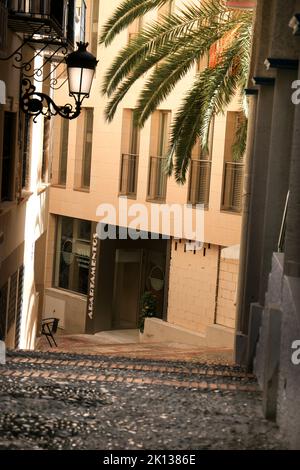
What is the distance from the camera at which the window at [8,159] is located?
673 inches

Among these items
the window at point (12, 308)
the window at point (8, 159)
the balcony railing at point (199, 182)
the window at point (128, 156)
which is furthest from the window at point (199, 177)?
the window at point (8, 159)

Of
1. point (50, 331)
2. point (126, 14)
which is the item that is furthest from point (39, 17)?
point (50, 331)

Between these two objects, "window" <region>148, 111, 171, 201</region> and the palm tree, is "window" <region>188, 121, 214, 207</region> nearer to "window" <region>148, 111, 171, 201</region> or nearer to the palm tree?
"window" <region>148, 111, 171, 201</region>

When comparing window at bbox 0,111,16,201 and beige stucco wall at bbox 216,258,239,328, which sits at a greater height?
window at bbox 0,111,16,201

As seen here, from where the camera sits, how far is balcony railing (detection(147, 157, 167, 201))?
30.5m

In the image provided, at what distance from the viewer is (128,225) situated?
3138 cm

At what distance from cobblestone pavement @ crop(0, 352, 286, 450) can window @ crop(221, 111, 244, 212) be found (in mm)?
16697

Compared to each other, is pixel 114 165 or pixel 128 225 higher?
pixel 114 165

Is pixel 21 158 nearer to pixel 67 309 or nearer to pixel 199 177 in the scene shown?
pixel 199 177

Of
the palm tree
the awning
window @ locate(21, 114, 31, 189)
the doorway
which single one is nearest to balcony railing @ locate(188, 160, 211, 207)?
the doorway

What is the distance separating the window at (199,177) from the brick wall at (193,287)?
4.18 feet

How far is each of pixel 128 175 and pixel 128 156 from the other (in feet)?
1.78

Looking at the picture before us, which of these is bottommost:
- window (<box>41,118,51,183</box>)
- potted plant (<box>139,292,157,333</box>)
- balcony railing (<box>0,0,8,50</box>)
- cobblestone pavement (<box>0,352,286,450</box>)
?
potted plant (<box>139,292,157,333</box>)

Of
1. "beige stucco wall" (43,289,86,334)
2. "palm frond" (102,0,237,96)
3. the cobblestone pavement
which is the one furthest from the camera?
"beige stucco wall" (43,289,86,334)
